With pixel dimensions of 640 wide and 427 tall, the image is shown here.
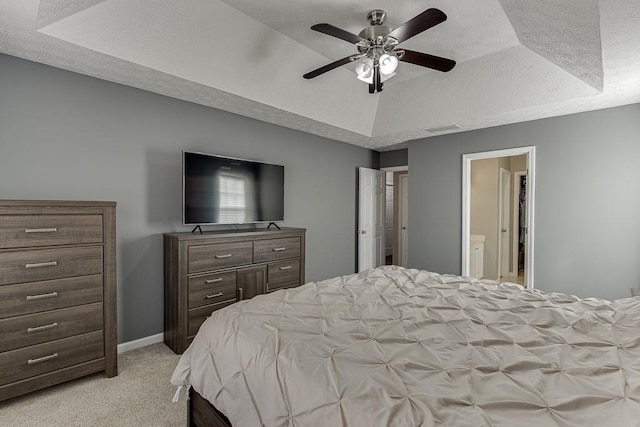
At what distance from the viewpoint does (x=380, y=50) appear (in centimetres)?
237

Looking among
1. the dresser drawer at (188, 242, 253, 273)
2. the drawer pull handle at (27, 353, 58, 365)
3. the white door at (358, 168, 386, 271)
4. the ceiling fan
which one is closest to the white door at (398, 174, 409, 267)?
the white door at (358, 168, 386, 271)

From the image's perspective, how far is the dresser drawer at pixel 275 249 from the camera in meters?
3.58

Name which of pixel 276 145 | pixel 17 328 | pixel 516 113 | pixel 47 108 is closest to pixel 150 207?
pixel 47 108

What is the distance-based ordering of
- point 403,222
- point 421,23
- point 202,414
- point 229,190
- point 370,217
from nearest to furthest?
1. point 202,414
2. point 421,23
3. point 229,190
4. point 370,217
5. point 403,222

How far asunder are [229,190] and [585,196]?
399cm

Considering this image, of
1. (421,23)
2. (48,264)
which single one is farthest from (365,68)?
(48,264)

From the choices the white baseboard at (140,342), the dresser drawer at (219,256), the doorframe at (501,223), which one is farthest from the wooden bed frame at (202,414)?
the doorframe at (501,223)

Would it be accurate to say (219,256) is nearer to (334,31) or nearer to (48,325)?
(48,325)

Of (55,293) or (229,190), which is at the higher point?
(229,190)

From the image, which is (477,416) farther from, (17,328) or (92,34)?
(92,34)

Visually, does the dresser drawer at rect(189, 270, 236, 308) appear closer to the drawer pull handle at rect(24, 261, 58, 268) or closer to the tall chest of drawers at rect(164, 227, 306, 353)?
the tall chest of drawers at rect(164, 227, 306, 353)

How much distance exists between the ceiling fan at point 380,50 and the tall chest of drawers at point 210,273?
1.86 m

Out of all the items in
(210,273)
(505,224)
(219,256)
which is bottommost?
(210,273)

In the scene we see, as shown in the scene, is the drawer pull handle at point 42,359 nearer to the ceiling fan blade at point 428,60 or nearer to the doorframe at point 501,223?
the ceiling fan blade at point 428,60
